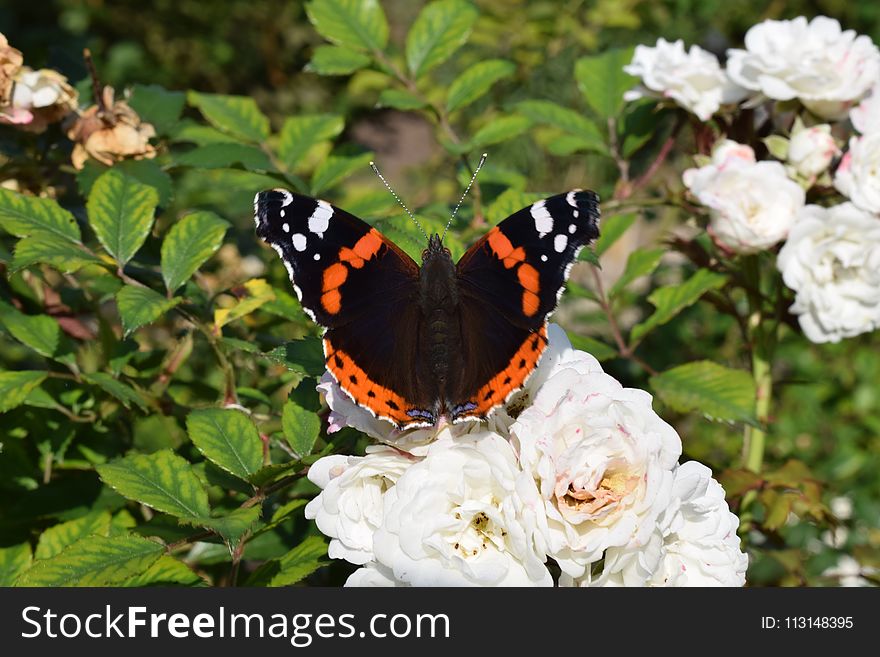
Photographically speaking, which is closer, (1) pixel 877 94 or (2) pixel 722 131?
(1) pixel 877 94

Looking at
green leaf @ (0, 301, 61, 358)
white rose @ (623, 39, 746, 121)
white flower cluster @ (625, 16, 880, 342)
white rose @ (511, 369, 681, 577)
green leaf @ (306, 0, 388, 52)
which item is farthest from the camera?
green leaf @ (306, 0, 388, 52)

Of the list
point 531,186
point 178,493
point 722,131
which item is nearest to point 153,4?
point 531,186

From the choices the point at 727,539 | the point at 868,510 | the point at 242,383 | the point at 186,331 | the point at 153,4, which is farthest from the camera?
the point at 153,4

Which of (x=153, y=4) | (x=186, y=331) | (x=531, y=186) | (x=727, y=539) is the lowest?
(x=727, y=539)

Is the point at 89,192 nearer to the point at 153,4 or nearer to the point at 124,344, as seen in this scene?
the point at 124,344

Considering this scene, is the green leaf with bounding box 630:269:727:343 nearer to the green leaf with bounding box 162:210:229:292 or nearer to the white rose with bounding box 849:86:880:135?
the white rose with bounding box 849:86:880:135

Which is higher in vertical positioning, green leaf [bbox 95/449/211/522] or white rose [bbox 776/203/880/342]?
white rose [bbox 776/203/880/342]

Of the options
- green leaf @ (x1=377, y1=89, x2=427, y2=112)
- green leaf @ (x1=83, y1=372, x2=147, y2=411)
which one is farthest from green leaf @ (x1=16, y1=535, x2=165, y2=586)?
green leaf @ (x1=377, y1=89, x2=427, y2=112)
